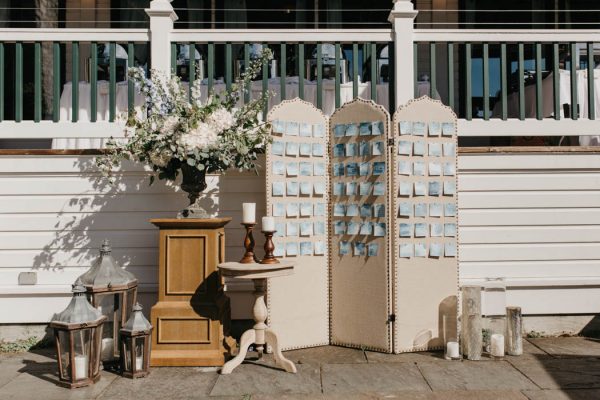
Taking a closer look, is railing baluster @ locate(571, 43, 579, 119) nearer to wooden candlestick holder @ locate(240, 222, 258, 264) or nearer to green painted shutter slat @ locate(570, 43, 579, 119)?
green painted shutter slat @ locate(570, 43, 579, 119)

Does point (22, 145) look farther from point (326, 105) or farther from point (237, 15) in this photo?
point (326, 105)

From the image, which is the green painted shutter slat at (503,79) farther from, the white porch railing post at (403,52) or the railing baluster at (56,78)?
the railing baluster at (56,78)

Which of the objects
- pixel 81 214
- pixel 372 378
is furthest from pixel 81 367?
pixel 372 378

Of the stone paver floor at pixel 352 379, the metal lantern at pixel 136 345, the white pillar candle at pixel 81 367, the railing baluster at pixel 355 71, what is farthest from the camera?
the railing baluster at pixel 355 71

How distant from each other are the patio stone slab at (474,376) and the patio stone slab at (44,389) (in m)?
2.25

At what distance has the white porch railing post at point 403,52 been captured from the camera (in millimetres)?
5117

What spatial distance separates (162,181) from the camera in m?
4.98

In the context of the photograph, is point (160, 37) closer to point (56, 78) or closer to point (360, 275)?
point (56, 78)

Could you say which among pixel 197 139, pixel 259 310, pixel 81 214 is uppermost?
pixel 197 139

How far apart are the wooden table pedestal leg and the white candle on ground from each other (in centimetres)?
89

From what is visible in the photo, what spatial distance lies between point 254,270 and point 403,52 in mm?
2524

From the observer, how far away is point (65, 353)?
149 inches

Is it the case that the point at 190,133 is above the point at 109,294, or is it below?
above

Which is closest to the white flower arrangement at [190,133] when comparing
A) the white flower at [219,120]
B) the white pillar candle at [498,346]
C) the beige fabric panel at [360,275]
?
the white flower at [219,120]
